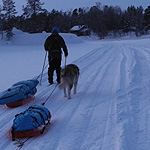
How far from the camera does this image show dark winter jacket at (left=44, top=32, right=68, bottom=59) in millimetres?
6965

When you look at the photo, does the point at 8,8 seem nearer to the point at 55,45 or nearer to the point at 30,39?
the point at 30,39

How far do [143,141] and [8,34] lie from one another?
124 feet

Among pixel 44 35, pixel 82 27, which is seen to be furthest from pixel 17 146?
pixel 82 27

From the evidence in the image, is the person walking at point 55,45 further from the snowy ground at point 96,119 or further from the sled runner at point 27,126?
the sled runner at point 27,126

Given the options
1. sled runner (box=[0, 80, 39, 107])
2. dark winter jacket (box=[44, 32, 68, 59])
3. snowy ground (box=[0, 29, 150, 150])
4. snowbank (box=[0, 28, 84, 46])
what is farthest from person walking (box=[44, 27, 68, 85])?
snowbank (box=[0, 28, 84, 46])

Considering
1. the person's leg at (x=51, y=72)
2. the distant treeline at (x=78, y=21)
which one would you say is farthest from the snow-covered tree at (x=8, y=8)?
the person's leg at (x=51, y=72)

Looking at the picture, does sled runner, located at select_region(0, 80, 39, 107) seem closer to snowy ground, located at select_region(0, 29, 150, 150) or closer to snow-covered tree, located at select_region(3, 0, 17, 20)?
snowy ground, located at select_region(0, 29, 150, 150)

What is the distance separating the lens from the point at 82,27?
69.9 m

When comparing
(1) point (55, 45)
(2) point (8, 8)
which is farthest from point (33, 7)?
(1) point (55, 45)

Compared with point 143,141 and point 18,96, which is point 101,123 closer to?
point 143,141

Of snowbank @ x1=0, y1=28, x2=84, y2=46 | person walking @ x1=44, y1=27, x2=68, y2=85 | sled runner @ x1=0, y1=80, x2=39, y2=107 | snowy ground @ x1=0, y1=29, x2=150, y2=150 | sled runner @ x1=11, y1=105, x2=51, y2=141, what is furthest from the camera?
snowbank @ x1=0, y1=28, x2=84, y2=46

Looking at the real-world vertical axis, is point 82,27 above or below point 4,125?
above

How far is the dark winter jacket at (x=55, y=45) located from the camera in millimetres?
6965

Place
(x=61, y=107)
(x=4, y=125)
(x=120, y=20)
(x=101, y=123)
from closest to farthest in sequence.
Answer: (x=101, y=123) < (x=4, y=125) < (x=61, y=107) < (x=120, y=20)
